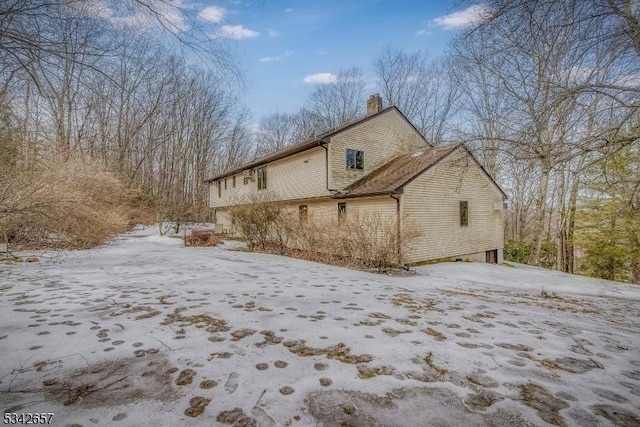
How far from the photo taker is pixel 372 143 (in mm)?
14633

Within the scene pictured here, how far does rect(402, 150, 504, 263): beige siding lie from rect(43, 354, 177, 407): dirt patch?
353 inches

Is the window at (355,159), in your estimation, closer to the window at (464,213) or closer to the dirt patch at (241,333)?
the window at (464,213)

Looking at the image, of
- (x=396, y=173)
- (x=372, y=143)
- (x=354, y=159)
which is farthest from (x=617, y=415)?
(x=372, y=143)

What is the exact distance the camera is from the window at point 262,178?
17812mm

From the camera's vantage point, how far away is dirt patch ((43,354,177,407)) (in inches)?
76.2

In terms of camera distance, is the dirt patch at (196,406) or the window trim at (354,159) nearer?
the dirt patch at (196,406)

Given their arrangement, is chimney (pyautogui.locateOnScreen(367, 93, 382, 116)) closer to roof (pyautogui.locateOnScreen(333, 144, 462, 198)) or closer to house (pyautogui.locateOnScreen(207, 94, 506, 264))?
house (pyautogui.locateOnScreen(207, 94, 506, 264))

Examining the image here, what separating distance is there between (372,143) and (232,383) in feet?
45.1

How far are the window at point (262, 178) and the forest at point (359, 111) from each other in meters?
6.55

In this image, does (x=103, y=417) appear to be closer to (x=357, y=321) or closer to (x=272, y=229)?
(x=357, y=321)

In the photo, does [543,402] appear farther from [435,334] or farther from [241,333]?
[241,333]

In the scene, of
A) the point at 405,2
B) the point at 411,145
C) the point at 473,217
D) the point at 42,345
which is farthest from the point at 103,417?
the point at 411,145

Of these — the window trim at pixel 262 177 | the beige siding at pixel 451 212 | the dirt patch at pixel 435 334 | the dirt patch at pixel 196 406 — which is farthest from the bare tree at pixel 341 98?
the dirt patch at pixel 196 406

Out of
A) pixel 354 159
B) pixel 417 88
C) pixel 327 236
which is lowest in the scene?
pixel 327 236
